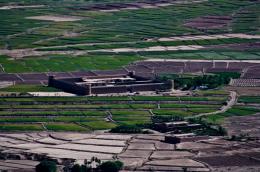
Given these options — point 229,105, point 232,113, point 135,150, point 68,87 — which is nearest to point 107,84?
point 68,87

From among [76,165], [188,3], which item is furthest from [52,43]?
[76,165]

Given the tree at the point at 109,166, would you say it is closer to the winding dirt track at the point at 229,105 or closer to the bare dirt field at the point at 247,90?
the winding dirt track at the point at 229,105

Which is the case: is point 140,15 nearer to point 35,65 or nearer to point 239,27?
point 239,27

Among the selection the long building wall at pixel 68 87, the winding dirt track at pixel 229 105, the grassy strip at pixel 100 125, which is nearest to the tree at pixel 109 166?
Result: the grassy strip at pixel 100 125

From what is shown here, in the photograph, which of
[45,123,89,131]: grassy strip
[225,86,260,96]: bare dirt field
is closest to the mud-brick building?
[225,86,260,96]: bare dirt field

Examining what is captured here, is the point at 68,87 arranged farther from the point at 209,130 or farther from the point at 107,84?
the point at 209,130

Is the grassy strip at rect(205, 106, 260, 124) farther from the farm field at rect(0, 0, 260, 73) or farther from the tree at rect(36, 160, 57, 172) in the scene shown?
the farm field at rect(0, 0, 260, 73)
